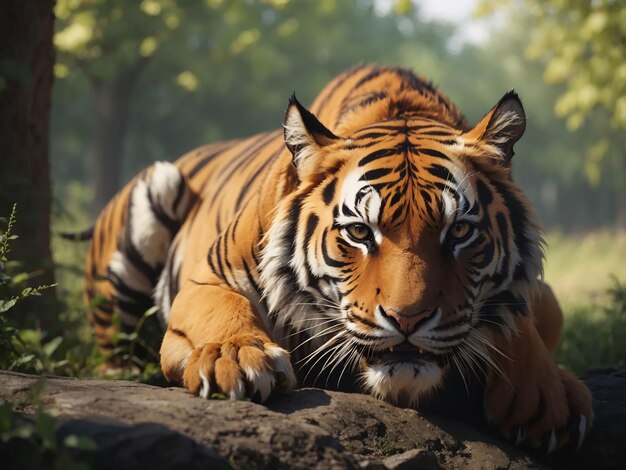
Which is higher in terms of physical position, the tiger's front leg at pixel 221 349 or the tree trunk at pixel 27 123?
the tree trunk at pixel 27 123

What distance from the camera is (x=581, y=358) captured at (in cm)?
502

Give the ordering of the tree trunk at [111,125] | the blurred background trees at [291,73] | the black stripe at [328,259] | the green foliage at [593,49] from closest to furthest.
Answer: the black stripe at [328,259], the green foliage at [593,49], the blurred background trees at [291,73], the tree trunk at [111,125]

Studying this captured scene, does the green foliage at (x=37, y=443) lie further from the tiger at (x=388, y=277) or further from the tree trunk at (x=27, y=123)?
the tree trunk at (x=27, y=123)

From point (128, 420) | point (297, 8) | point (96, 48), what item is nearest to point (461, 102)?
point (297, 8)

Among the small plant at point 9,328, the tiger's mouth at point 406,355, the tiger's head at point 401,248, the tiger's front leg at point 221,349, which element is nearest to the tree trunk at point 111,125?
the small plant at point 9,328

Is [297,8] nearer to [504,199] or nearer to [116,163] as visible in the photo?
[116,163]

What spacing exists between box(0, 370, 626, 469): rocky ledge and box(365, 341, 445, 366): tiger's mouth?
0.73ft

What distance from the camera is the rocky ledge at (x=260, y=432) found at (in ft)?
7.37

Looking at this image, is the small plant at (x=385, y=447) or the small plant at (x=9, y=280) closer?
the small plant at (x=385, y=447)

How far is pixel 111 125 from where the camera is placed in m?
19.5

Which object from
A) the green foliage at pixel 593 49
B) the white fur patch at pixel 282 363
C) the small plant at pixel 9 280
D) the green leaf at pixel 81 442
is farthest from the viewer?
the green foliage at pixel 593 49

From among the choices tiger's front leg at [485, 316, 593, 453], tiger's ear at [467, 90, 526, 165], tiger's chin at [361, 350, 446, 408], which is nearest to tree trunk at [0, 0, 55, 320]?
tiger's chin at [361, 350, 446, 408]

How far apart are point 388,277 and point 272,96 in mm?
25708

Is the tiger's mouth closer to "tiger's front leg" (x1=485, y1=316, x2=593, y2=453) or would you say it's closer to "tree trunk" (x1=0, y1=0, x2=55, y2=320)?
"tiger's front leg" (x1=485, y1=316, x2=593, y2=453)
